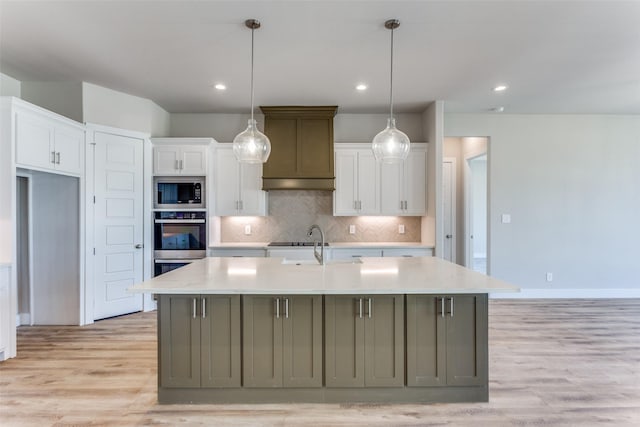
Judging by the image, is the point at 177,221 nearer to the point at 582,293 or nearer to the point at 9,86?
the point at 9,86

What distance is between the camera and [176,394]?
2.36 meters

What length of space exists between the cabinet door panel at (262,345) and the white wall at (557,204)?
13.4ft

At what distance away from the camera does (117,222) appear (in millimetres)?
4203

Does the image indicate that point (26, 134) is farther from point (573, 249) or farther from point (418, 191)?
point (573, 249)

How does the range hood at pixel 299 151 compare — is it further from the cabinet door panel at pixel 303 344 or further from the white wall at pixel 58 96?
the cabinet door panel at pixel 303 344

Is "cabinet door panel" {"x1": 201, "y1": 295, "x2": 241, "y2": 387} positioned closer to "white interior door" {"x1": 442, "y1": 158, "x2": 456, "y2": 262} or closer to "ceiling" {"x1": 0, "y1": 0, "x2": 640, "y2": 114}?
"ceiling" {"x1": 0, "y1": 0, "x2": 640, "y2": 114}

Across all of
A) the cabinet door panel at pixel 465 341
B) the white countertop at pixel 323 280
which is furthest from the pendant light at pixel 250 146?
the cabinet door panel at pixel 465 341

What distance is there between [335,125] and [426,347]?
3681mm

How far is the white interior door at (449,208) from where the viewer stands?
20.3ft

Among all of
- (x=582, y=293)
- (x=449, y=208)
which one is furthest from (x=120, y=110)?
(x=582, y=293)

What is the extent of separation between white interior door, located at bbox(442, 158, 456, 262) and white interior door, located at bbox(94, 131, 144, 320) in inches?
192

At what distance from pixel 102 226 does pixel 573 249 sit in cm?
652

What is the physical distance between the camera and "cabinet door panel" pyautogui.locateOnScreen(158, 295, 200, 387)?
7.66 ft

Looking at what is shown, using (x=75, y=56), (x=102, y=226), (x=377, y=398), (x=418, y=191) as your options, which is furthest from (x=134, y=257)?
(x=418, y=191)
